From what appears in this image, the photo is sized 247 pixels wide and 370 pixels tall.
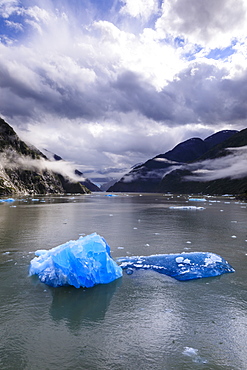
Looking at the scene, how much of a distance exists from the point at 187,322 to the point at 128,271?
5.17m

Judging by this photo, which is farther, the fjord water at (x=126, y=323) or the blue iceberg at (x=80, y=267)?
the blue iceberg at (x=80, y=267)

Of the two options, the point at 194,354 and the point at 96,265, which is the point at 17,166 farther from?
the point at 194,354

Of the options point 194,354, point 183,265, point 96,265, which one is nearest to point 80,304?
point 96,265

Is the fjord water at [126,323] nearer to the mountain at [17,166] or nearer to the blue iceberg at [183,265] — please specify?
the blue iceberg at [183,265]

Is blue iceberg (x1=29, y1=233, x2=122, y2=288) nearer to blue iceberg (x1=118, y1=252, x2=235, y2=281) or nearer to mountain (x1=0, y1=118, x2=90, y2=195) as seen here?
blue iceberg (x1=118, y1=252, x2=235, y2=281)

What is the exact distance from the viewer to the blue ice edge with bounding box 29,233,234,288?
10.9 m

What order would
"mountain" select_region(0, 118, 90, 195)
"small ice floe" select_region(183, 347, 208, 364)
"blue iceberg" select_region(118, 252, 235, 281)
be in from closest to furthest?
"small ice floe" select_region(183, 347, 208, 364) → "blue iceberg" select_region(118, 252, 235, 281) → "mountain" select_region(0, 118, 90, 195)

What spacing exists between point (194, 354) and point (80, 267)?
238 inches

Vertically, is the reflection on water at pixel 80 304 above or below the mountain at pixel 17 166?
below

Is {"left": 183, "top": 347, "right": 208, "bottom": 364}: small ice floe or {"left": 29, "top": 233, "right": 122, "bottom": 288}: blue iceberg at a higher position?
{"left": 29, "top": 233, "right": 122, "bottom": 288}: blue iceberg

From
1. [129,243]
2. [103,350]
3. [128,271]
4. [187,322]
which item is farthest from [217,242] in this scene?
[103,350]

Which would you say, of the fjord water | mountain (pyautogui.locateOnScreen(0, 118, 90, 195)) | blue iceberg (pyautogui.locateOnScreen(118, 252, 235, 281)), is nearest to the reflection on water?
the fjord water

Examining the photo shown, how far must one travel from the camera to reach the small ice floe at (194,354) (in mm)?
6125

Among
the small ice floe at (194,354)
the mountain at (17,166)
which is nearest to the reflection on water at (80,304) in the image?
the small ice floe at (194,354)
